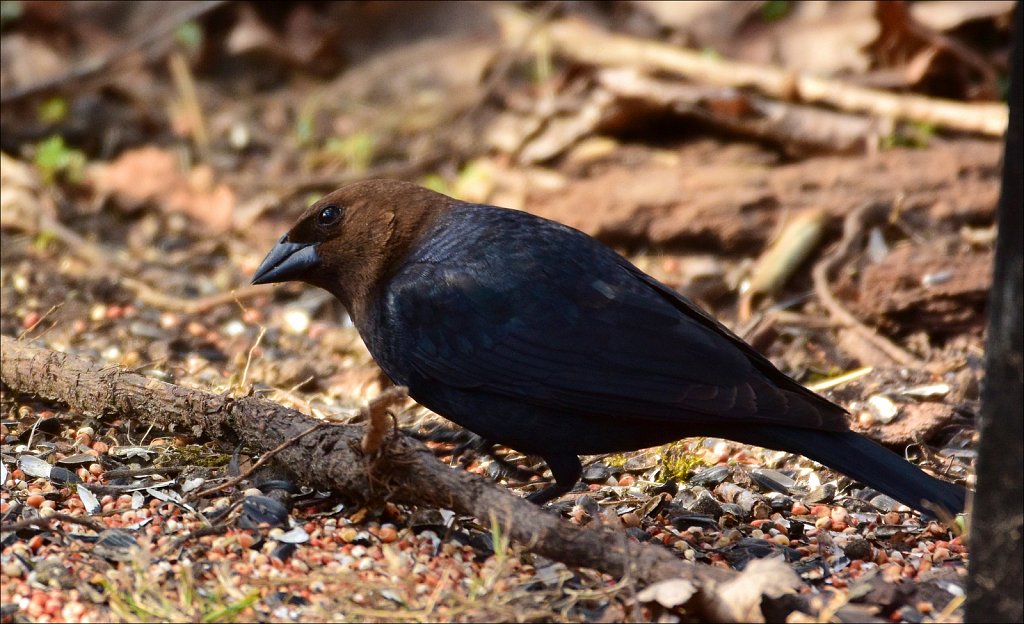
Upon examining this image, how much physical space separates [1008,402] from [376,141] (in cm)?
561

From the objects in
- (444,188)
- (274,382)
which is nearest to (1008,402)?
(274,382)

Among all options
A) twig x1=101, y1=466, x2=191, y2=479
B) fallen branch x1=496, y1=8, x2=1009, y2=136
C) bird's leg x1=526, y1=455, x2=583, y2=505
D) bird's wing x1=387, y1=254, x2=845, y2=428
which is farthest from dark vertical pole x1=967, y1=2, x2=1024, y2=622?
fallen branch x1=496, y1=8, x2=1009, y2=136

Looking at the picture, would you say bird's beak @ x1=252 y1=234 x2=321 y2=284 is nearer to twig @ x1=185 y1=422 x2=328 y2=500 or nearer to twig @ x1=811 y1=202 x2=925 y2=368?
twig @ x1=185 y1=422 x2=328 y2=500

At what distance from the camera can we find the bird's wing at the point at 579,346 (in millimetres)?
3674

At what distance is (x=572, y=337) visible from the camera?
3834 mm

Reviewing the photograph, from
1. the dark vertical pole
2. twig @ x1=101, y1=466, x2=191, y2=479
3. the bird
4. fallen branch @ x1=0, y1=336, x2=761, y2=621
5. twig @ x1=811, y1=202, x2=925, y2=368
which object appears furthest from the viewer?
twig @ x1=811, y1=202, x2=925, y2=368

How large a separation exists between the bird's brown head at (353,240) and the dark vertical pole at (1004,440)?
2.06 meters

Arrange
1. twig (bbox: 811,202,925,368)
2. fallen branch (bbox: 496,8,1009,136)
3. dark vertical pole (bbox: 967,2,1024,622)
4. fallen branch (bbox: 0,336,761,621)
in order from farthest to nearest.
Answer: fallen branch (bbox: 496,8,1009,136)
twig (bbox: 811,202,925,368)
fallen branch (bbox: 0,336,761,621)
dark vertical pole (bbox: 967,2,1024,622)

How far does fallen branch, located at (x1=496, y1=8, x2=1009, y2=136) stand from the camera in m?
6.67

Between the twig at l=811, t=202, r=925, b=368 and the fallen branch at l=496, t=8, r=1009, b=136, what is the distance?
80 centimetres

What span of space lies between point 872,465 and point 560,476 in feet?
2.97

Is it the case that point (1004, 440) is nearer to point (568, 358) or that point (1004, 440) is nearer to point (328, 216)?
point (568, 358)

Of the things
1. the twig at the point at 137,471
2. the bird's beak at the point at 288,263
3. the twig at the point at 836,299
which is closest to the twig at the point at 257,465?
the twig at the point at 137,471

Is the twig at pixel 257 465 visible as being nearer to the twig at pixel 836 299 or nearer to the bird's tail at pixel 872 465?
the bird's tail at pixel 872 465
